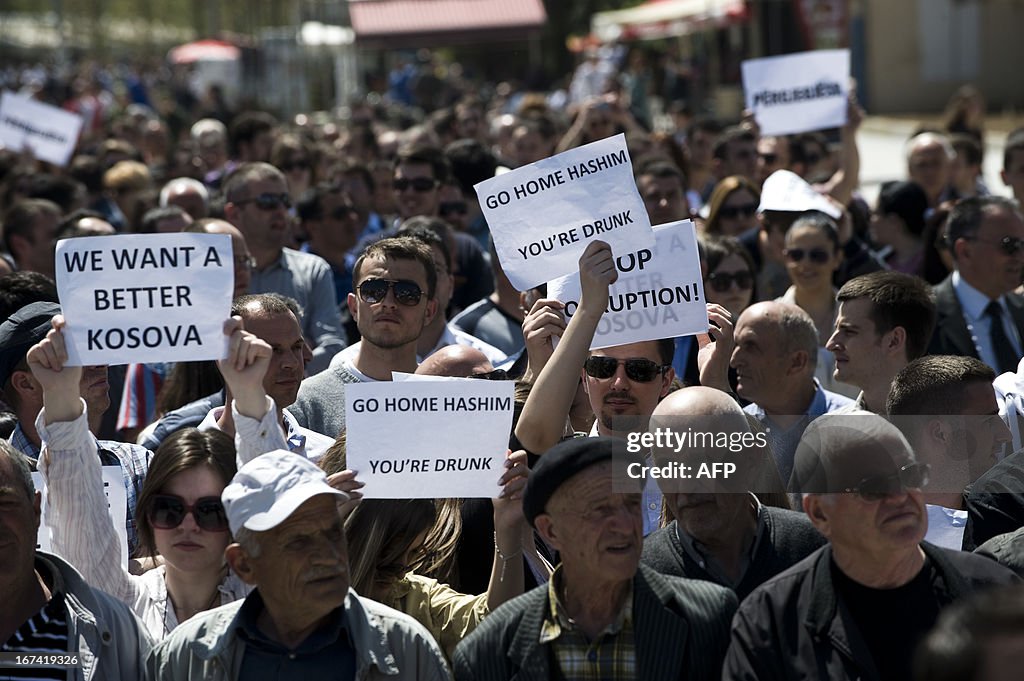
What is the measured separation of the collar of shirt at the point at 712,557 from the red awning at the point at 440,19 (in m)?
31.5

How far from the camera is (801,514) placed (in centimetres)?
445

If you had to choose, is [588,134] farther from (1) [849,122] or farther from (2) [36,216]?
(2) [36,216]

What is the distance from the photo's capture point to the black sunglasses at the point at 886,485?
12.3 feet

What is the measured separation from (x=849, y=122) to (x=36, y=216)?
5.37m

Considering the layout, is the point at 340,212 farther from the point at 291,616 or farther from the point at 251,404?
the point at 291,616

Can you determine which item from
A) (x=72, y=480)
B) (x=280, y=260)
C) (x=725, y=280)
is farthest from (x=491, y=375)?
(x=280, y=260)

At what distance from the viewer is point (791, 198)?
8594 mm

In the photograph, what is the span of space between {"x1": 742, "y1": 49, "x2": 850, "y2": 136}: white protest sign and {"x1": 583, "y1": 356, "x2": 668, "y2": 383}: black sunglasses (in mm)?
5935

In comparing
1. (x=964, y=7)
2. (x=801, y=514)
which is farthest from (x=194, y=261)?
(x=964, y=7)

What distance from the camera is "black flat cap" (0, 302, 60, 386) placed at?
542cm

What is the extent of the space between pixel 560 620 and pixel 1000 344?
4148 millimetres

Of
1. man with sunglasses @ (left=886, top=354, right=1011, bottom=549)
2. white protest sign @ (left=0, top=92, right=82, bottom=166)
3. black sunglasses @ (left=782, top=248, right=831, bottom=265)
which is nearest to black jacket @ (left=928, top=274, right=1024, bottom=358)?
black sunglasses @ (left=782, top=248, right=831, bottom=265)

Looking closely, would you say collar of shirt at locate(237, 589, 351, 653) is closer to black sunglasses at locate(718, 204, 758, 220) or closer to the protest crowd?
the protest crowd

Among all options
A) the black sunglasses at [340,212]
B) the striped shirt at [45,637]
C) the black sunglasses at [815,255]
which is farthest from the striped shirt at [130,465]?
the black sunglasses at [340,212]
